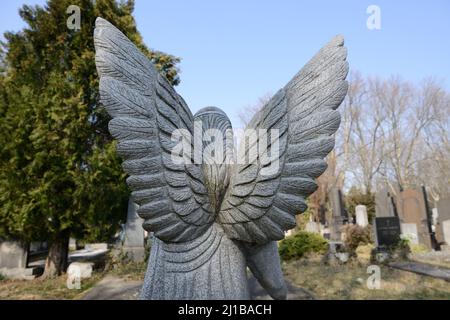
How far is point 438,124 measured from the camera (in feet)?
95.5

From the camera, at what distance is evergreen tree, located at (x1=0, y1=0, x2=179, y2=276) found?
312 inches

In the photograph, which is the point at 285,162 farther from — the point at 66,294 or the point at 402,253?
the point at 402,253

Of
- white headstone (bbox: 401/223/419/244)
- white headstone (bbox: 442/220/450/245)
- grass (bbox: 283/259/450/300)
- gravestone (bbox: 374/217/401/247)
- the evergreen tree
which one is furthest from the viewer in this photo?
white headstone (bbox: 442/220/450/245)

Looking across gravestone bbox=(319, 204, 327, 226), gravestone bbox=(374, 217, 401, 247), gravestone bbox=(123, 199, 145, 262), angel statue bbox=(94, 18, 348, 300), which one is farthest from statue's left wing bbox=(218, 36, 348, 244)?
gravestone bbox=(319, 204, 327, 226)

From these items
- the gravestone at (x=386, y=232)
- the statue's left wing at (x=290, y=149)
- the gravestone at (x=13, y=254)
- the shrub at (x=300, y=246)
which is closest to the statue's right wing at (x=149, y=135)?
the statue's left wing at (x=290, y=149)

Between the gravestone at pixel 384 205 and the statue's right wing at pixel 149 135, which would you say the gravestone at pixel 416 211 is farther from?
the statue's right wing at pixel 149 135

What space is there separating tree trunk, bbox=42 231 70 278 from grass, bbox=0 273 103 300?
266 mm

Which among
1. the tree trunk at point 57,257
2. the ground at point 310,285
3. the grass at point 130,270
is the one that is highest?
the tree trunk at point 57,257

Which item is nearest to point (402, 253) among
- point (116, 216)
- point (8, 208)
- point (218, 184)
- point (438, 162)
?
point (116, 216)

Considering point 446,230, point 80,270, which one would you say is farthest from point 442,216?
point 80,270

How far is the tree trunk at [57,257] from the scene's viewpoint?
27.8ft

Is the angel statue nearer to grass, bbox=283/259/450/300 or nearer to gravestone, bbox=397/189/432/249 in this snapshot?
grass, bbox=283/259/450/300

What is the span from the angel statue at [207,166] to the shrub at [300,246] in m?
8.98
